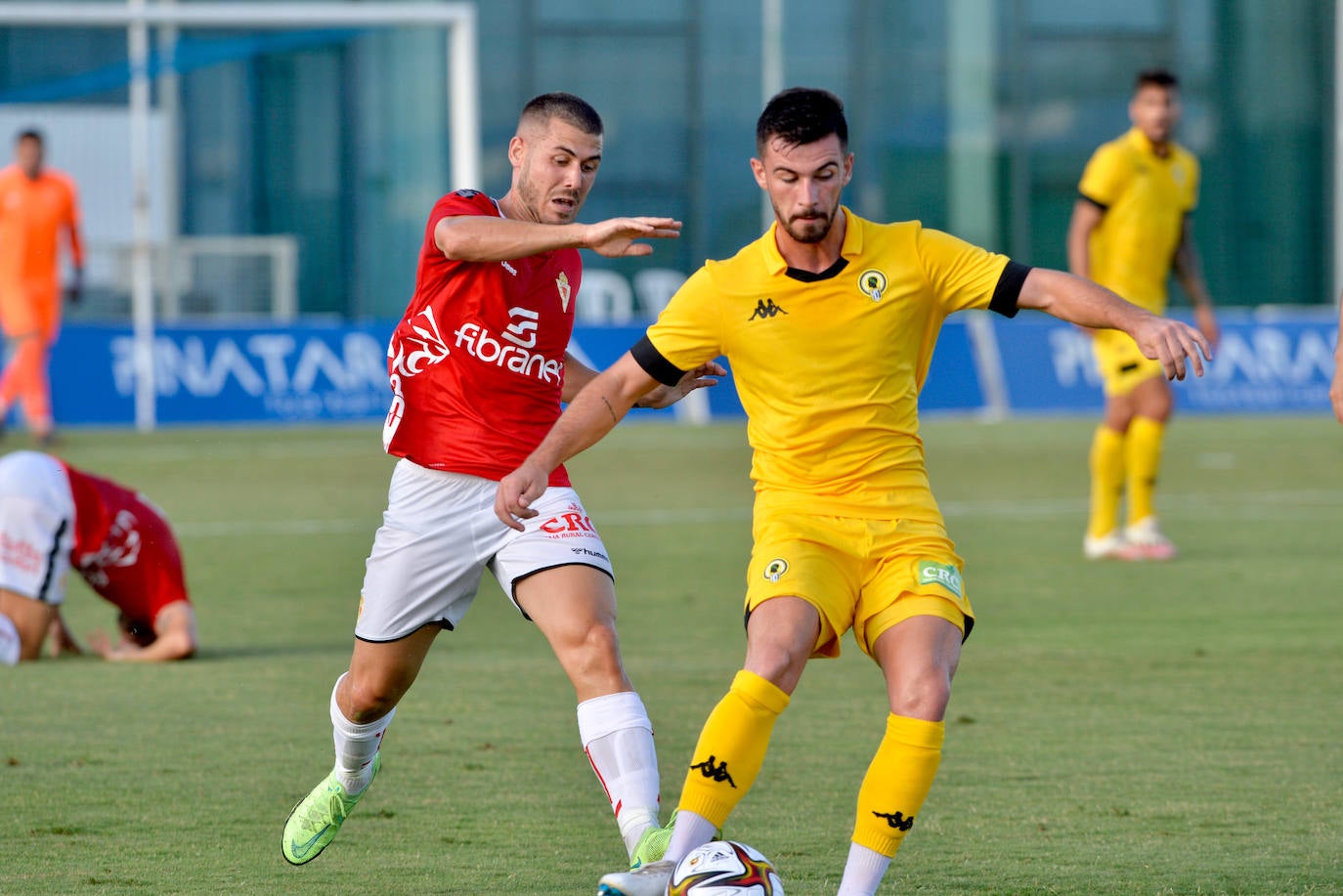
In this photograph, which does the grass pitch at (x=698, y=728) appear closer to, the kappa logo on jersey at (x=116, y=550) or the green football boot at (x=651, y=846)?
the green football boot at (x=651, y=846)

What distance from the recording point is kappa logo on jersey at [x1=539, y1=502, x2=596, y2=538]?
16.6 ft

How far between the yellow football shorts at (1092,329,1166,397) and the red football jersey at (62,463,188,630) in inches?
202

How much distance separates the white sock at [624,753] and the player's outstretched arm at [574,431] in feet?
1.59

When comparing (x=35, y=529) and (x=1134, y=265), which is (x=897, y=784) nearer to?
(x=35, y=529)

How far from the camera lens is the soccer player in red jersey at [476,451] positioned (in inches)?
197

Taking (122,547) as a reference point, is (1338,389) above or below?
above

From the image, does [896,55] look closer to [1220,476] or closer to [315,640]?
[1220,476]

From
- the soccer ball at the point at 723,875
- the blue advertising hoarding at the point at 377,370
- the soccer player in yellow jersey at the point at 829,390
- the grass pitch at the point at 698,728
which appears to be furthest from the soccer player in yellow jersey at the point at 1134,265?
the blue advertising hoarding at the point at 377,370

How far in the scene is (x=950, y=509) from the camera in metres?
13.3

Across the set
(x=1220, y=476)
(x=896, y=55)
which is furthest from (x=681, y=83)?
(x=1220, y=476)

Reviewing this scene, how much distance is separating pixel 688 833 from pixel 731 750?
20 cm

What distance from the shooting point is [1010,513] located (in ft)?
42.9

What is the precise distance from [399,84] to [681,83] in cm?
458

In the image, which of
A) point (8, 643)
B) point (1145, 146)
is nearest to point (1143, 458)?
A: point (1145, 146)
